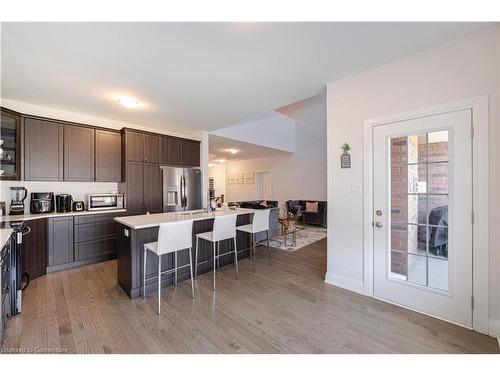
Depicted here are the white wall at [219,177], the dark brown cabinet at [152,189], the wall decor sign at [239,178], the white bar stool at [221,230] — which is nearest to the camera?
the white bar stool at [221,230]

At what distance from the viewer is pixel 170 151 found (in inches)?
181

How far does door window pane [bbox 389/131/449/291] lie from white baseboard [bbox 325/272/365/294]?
39cm

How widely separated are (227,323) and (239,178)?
846cm

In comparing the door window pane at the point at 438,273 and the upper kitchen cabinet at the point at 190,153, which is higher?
the upper kitchen cabinet at the point at 190,153

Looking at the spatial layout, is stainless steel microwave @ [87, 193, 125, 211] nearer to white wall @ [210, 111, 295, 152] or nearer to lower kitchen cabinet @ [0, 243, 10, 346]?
lower kitchen cabinet @ [0, 243, 10, 346]

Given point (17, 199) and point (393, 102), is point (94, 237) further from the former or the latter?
point (393, 102)

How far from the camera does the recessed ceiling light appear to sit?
10.1 feet

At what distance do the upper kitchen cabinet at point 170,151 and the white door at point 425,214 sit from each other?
3780 millimetres

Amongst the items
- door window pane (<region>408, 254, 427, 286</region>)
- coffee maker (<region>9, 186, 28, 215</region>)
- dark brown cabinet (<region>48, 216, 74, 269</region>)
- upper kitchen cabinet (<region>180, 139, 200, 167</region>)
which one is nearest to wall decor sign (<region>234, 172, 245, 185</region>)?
upper kitchen cabinet (<region>180, 139, 200, 167</region>)

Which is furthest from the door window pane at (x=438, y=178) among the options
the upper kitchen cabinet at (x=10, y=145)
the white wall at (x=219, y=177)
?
the white wall at (x=219, y=177)

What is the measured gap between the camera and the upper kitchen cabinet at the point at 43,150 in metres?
3.18

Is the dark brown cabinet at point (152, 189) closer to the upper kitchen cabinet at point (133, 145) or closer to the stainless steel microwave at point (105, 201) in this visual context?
the upper kitchen cabinet at point (133, 145)

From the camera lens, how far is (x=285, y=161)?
8.79 meters
